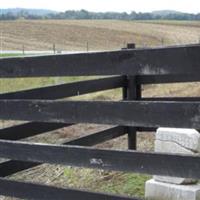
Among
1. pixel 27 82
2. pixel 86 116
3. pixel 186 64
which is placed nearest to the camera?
pixel 186 64

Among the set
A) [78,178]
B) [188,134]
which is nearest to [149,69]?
[188,134]

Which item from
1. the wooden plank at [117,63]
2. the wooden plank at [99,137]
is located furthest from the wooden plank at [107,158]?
the wooden plank at [99,137]

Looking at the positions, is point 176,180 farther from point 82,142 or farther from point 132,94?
point 132,94

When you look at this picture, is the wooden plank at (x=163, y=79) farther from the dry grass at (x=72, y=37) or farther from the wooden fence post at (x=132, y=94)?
the dry grass at (x=72, y=37)

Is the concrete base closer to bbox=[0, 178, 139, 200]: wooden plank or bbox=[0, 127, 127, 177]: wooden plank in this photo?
bbox=[0, 127, 127, 177]: wooden plank

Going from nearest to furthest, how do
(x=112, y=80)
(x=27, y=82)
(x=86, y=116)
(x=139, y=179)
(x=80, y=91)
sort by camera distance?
(x=86, y=116) < (x=139, y=179) < (x=80, y=91) < (x=112, y=80) < (x=27, y=82)

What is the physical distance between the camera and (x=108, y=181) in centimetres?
630

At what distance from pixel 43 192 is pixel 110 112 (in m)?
0.99

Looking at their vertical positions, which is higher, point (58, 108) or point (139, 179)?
point (58, 108)

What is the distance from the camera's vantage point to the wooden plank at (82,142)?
5410mm

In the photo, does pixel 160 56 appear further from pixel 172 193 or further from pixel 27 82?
pixel 27 82

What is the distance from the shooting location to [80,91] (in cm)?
664

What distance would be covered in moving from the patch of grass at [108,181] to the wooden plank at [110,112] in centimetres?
194

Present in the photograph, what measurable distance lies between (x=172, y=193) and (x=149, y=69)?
6.29 feet
